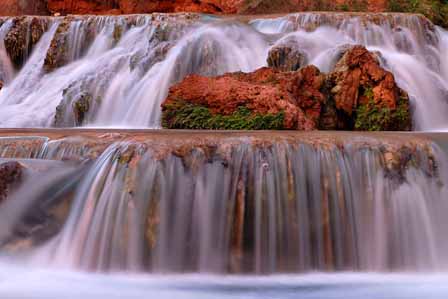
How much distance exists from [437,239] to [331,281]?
1.03 m

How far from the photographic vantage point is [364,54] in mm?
8117

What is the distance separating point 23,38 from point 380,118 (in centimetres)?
788

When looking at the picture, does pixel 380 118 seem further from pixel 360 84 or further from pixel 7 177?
pixel 7 177

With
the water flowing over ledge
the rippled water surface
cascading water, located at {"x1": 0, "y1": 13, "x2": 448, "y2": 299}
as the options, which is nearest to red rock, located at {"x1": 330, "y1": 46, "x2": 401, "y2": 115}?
cascading water, located at {"x1": 0, "y1": 13, "x2": 448, "y2": 299}

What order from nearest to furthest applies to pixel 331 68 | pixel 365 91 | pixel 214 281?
pixel 214 281 → pixel 365 91 → pixel 331 68

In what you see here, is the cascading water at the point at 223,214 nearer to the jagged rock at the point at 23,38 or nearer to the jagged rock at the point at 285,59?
the jagged rock at the point at 285,59

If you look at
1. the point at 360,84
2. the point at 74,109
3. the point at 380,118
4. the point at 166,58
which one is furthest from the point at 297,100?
the point at 74,109

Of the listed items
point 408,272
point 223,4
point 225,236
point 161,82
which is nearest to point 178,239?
point 225,236

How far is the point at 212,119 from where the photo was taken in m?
7.53

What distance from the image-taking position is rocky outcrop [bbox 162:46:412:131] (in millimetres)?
7418

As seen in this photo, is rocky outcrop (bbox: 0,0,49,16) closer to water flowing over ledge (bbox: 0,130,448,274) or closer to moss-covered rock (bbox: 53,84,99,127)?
moss-covered rock (bbox: 53,84,99,127)

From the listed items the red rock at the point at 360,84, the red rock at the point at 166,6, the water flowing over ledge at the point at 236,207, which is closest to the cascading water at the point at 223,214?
the water flowing over ledge at the point at 236,207

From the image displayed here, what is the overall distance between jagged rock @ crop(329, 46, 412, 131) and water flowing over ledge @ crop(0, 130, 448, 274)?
116 inches

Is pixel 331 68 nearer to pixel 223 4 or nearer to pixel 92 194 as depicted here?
pixel 92 194
